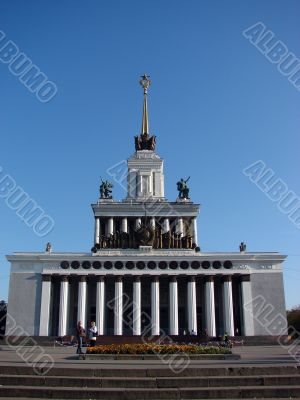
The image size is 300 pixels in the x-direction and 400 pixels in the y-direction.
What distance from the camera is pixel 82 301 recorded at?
40562mm

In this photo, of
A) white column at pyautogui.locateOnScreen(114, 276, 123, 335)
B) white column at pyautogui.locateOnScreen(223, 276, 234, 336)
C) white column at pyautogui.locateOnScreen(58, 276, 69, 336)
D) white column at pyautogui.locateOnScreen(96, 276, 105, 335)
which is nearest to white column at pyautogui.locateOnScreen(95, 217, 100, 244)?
white column at pyautogui.locateOnScreen(96, 276, 105, 335)

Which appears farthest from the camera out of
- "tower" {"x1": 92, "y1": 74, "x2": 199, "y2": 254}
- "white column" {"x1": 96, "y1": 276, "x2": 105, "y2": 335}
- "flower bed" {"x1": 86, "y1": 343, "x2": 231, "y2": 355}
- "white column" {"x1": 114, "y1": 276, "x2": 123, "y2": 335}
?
"tower" {"x1": 92, "y1": 74, "x2": 199, "y2": 254}

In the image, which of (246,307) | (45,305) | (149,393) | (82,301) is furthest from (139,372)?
(246,307)

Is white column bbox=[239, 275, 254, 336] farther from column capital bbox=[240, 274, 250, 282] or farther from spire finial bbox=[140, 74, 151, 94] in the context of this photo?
spire finial bbox=[140, 74, 151, 94]

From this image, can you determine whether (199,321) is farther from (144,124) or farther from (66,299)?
(144,124)

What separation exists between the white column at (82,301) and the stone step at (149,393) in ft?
101

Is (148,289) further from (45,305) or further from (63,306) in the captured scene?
(45,305)

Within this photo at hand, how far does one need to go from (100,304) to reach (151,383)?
30810mm

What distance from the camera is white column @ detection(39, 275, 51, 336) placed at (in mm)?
39688

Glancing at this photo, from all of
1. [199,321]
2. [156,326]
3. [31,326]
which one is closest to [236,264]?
[199,321]

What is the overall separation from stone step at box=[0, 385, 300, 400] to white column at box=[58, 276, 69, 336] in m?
31.0

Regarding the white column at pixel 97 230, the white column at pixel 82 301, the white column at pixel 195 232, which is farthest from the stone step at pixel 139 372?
the white column at pixel 195 232

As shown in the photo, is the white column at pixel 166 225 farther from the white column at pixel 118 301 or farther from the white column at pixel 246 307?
the white column at pixel 246 307

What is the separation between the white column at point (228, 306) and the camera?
132 ft
